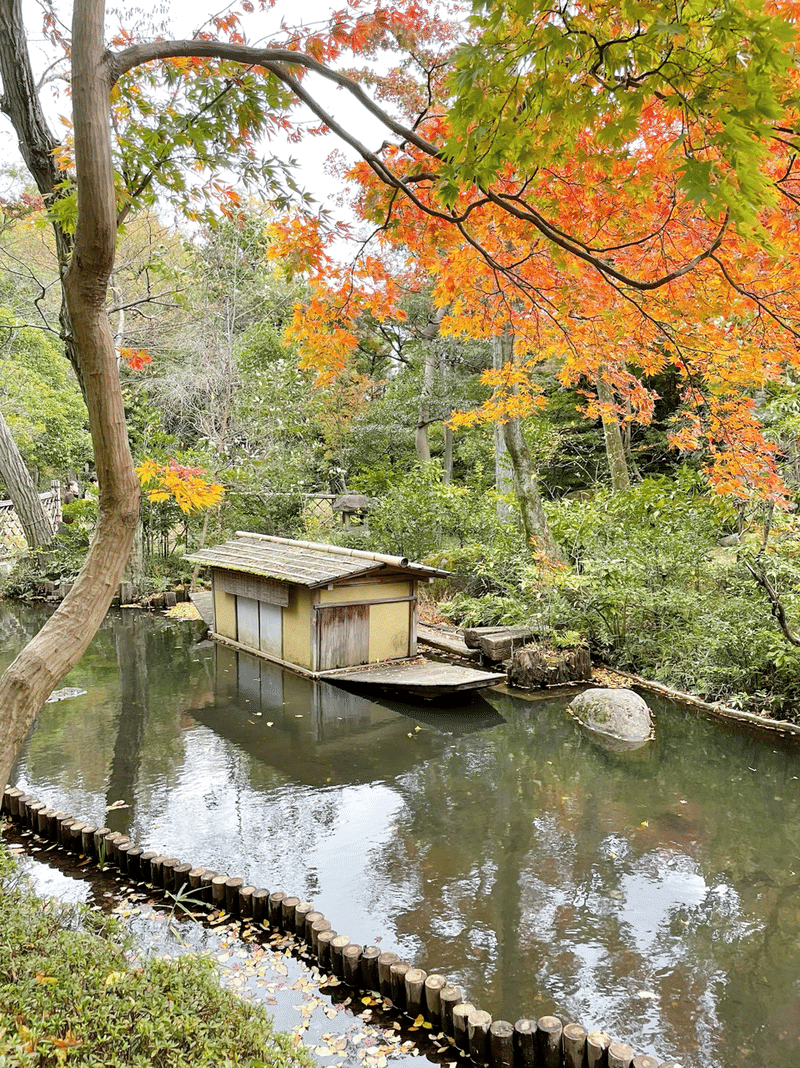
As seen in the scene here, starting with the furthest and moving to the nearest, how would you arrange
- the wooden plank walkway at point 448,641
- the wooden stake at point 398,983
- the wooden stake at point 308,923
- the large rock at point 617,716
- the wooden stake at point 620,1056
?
the wooden plank walkway at point 448,641 < the large rock at point 617,716 < the wooden stake at point 308,923 < the wooden stake at point 398,983 < the wooden stake at point 620,1056

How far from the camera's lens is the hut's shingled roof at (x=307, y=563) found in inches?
408

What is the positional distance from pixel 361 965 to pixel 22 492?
16.5m

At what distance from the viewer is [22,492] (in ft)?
56.7

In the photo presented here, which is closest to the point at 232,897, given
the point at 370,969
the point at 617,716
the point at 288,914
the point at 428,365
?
the point at 288,914

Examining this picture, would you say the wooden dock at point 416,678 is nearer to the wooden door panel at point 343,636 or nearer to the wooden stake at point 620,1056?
the wooden door panel at point 343,636

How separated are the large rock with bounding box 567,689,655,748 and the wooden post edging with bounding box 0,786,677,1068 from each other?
16.2ft

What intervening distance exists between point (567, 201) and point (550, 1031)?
5.89 meters

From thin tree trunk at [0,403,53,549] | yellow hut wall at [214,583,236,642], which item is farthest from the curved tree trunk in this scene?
thin tree trunk at [0,403,53,549]

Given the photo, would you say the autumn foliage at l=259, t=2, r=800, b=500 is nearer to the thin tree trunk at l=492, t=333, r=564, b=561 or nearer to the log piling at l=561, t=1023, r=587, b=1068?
the thin tree trunk at l=492, t=333, r=564, b=561

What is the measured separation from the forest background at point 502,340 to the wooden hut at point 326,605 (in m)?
1.91

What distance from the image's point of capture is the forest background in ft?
9.69

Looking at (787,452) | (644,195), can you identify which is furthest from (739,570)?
(644,195)

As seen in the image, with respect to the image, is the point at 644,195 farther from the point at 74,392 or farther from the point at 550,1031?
the point at 74,392

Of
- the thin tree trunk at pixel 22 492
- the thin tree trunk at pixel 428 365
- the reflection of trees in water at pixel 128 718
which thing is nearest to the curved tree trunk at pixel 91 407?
the reflection of trees in water at pixel 128 718
